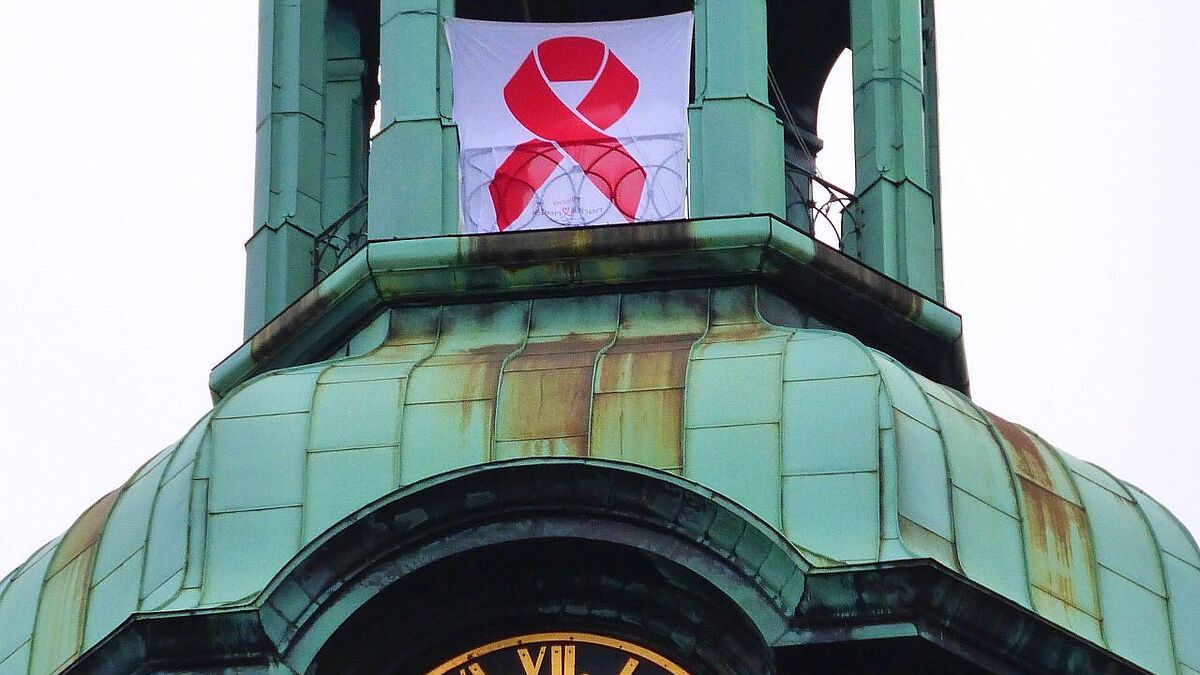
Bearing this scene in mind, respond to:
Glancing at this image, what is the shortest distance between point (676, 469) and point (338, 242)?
4143mm

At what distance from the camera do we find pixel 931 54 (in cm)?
3394

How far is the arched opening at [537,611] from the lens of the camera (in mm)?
29109

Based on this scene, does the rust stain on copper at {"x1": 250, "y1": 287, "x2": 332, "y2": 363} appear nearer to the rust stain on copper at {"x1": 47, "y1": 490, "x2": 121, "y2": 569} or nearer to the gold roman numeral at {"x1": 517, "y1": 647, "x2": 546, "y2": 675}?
the rust stain on copper at {"x1": 47, "y1": 490, "x2": 121, "y2": 569}

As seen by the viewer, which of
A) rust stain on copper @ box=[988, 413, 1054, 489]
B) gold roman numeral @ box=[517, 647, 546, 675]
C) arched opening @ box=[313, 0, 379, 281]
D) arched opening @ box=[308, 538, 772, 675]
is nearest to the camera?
arched opening @ box=[308, 538, 772, 675]

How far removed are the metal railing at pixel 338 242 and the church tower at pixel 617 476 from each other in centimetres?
33

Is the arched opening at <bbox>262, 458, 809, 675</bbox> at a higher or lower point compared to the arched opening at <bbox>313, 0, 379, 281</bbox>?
lower

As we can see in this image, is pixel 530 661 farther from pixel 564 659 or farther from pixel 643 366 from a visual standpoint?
pixel 643 366

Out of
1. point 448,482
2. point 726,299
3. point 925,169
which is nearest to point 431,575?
point 448,482

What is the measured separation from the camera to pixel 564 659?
2934cm

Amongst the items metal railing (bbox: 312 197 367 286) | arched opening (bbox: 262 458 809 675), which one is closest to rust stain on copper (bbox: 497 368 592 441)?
arched opening (bbox: 262 458 809 675)

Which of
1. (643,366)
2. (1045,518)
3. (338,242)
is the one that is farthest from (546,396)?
(338,242)

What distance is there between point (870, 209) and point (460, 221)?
7.71ft

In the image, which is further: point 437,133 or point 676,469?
point 437,133

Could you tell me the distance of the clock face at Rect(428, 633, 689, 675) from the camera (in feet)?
96.2
